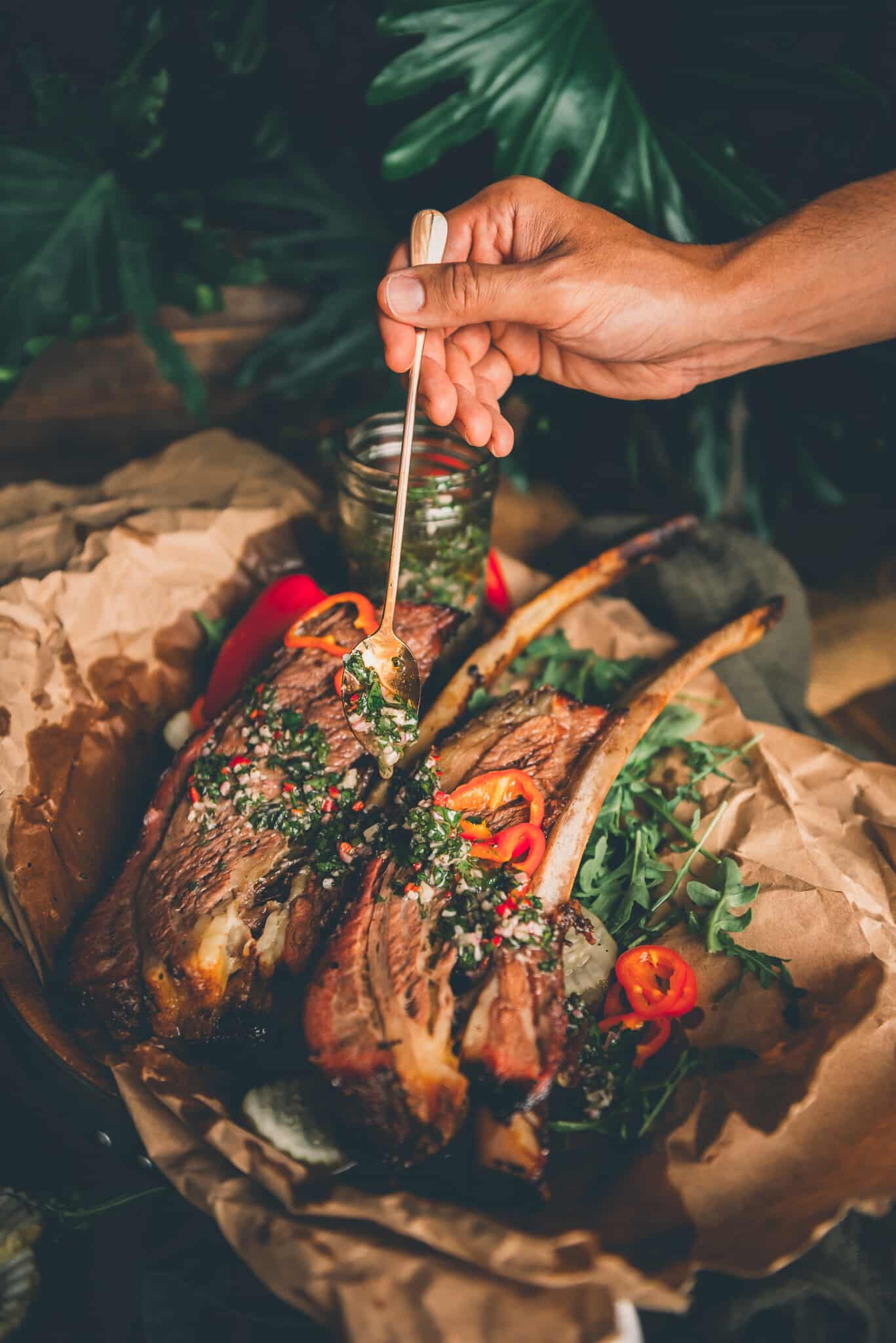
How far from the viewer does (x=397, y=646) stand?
89.7 inches

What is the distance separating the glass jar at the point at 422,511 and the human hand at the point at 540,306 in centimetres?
20

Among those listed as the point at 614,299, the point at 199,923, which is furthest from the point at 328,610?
the point at 614,299

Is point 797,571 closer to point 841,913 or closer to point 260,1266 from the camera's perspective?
point 841,913

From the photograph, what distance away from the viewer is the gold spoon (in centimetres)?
212

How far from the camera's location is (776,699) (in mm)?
3398

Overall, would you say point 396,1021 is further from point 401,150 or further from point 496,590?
point 401,150

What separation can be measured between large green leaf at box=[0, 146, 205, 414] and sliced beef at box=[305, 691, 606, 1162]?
250 cm

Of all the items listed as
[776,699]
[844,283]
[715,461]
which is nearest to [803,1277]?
[776,699]

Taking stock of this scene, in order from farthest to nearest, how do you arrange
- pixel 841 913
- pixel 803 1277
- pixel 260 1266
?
pixel 841 913
pixel 803 1277
pixel 260 1266

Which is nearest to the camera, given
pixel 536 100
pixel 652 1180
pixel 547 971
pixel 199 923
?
pixel 652 1180

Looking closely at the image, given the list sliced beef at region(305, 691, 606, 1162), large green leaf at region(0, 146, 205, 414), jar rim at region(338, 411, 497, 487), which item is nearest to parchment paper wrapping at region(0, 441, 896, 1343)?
sliced beef at region(305, 691, 606, 1162)

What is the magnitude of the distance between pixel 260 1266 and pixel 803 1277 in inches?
43.5

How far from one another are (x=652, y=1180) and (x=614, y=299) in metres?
2.14

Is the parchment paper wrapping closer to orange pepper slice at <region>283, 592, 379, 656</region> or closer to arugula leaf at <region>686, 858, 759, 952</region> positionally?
arugula leaf at <region>686, 858, 759, 952</region>
